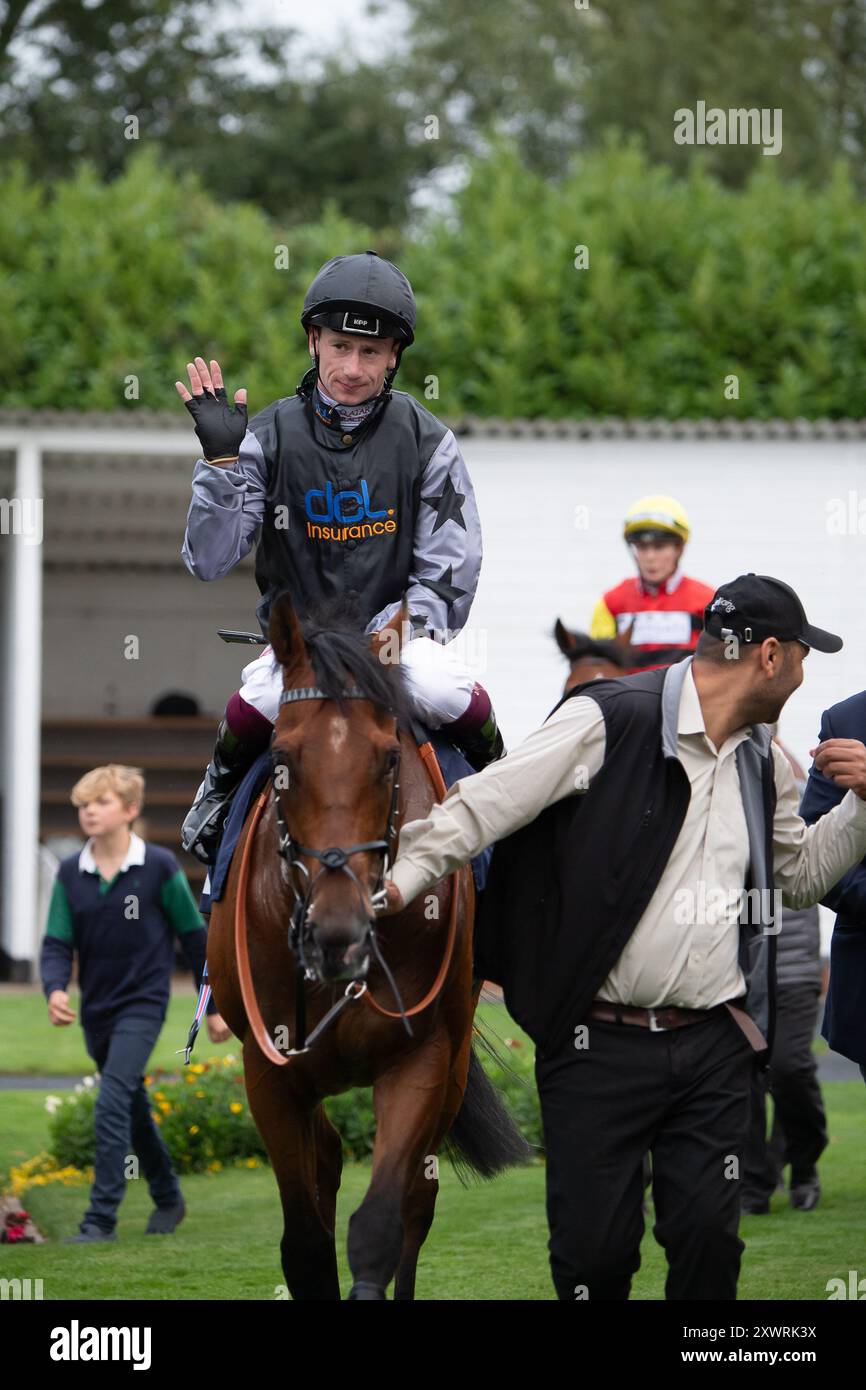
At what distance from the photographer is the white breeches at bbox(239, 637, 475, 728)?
4.93 m

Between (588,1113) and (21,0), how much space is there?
1169 inches

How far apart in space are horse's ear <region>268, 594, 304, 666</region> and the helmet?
1.00 metres

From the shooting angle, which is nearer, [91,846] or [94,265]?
[91,846]

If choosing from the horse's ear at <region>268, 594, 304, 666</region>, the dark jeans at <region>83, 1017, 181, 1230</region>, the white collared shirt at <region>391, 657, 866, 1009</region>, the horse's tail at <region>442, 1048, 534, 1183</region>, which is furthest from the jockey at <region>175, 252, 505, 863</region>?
the dark jeans at <region>83, 1017, 181, 1230</region>

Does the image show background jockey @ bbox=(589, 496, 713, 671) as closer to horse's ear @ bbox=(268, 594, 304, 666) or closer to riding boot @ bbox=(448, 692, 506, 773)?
riding boot @ bbox=(448, 692, 506, 773)

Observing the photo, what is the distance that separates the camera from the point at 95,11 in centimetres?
3078

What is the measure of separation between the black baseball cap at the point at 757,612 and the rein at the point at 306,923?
84 cm

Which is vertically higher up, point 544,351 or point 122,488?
point 544,351

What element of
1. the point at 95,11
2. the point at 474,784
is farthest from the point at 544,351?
the point at 95,11

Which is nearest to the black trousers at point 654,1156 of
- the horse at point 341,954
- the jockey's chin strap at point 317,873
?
the horse at point 341,954

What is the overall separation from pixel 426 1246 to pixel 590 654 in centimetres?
235

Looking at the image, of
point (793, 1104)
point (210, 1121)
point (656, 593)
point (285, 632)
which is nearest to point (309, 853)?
point (285, 632)

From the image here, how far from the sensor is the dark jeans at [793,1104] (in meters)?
7.46
